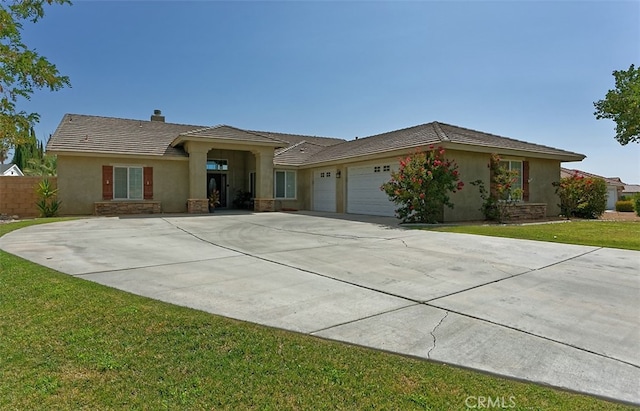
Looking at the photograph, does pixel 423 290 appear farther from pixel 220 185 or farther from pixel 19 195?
pixel 19 195

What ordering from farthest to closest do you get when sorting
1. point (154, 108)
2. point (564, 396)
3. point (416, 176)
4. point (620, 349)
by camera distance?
point (154, 108) → point (416, 176) → point (620, 349) → point (564, 396)

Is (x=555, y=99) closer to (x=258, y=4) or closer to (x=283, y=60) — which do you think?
(x=283, y=60)

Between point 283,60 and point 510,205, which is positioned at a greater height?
point 283,60

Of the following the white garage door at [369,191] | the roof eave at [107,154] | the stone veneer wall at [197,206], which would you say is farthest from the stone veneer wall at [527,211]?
the roof eave at [107,154]

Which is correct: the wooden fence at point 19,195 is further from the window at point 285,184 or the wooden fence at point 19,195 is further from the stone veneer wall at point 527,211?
the stone veneer wall at point 527,211

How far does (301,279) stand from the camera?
551 cm

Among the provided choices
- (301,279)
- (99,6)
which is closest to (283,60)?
(99,6)

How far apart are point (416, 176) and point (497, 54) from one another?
5642 millimetres

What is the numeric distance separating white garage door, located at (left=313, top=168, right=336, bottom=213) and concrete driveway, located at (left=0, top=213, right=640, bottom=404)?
10.8m

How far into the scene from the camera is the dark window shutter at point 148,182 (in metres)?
18.8

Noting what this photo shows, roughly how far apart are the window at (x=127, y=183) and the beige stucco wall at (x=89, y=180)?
1.24ft

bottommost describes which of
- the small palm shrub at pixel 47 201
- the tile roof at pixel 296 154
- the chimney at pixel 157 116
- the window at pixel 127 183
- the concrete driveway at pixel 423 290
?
the concrete driveway at pixel 423 290

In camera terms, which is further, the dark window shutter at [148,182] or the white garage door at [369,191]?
the dark window shutter at [148,182]

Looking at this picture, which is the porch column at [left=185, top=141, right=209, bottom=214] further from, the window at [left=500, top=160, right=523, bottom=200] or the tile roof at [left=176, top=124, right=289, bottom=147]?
the window at [left=500, top=160, right=523, bottom=200]
